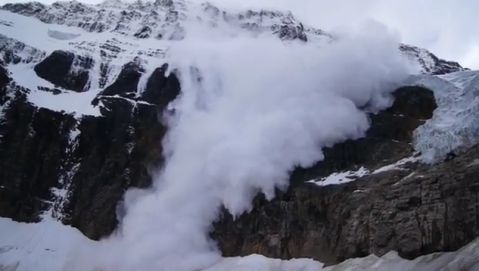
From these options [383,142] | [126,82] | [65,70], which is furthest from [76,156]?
[383,142]

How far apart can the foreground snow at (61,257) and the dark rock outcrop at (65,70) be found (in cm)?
2559

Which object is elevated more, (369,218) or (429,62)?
(429,62)

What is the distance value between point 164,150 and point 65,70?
2509cm

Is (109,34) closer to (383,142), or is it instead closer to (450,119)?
(383,142)

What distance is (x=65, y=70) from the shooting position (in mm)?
110688

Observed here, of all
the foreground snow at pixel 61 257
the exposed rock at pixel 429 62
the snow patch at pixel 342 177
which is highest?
the exposed rock at pixel 429 62

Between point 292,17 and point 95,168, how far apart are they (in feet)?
194

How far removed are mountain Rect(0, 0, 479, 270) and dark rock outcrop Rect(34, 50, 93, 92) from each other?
8.9 inches

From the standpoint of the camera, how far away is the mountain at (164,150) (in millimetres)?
72750

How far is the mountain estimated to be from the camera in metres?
72.8

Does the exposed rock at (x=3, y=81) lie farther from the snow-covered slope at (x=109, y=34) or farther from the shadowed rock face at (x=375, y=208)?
the shadowed rock face at (x=375, y=208)

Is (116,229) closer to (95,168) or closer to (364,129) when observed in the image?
(95,168)

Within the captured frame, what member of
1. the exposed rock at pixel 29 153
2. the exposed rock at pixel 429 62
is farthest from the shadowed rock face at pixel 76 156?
the exposed rock at pixel 429 62

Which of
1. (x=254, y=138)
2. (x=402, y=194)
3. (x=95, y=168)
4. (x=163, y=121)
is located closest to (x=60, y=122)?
(x=95, y=168)
